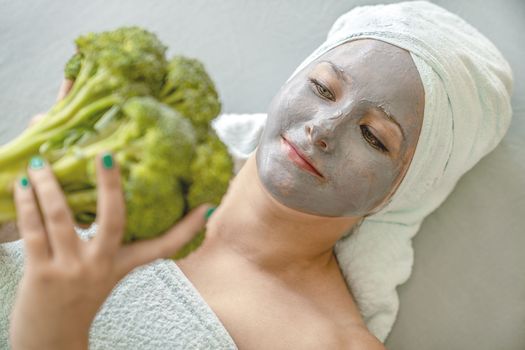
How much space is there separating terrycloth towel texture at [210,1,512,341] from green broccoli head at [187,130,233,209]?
0.53 m

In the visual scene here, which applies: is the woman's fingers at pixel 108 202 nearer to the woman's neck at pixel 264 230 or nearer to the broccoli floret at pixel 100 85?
the broccoli floret at pixel 100 85

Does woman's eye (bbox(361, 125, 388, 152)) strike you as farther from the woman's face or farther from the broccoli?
the broccoli

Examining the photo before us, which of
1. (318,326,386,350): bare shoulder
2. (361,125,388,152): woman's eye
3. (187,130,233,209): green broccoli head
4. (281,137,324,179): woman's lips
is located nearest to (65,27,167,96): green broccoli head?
(187,130,233,209): green broccoli head

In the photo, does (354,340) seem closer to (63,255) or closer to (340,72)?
(340,72)

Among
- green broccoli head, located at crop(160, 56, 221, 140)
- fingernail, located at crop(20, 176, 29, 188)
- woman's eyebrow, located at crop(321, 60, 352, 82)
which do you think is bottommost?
fingernail, located at crop(20, 176, 29, 188)

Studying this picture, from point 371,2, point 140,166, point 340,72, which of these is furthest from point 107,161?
point 371,2

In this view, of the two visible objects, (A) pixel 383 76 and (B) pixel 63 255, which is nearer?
(B) pixel 63 255

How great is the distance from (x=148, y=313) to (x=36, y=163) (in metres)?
0.50

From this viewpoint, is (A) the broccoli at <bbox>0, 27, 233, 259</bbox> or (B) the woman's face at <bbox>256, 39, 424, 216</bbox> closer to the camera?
(A) the broccoli at <bbox>0, 27, 233, 259</bbox>

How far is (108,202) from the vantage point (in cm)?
65

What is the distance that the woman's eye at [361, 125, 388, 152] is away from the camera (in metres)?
1.08

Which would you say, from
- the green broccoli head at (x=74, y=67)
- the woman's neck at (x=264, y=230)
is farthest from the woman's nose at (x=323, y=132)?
the green broccoli head at (x=74, y=67)

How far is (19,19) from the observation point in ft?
5.18

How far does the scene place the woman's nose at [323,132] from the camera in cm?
103
